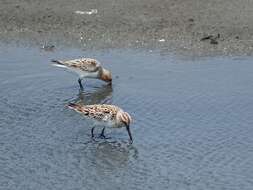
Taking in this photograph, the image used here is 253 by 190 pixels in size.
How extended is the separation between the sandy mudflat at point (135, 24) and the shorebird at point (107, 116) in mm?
4802

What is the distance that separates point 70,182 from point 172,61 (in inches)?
253

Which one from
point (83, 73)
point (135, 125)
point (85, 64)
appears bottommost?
point (135, 125)

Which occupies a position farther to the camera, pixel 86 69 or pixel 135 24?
pixel 135 24

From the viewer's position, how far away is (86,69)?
16031 millimetres

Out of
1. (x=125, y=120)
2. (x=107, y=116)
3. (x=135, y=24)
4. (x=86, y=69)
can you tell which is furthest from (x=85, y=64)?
(x=135, y=24)

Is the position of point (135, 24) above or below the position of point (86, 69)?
above

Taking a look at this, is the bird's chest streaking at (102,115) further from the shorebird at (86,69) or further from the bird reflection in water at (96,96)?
the shorebird at (86,69)

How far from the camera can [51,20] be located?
20328 mm

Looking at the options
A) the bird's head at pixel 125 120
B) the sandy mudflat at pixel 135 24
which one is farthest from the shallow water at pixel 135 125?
the sandy mudflat at pixel 135 24

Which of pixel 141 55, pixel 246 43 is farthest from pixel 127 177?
pixel 246 43

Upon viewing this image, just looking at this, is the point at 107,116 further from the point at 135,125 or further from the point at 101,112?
the point at 135,125

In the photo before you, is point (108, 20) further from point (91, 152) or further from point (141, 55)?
point (91, 152)

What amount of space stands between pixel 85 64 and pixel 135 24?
3.81 meters

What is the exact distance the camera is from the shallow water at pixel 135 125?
37.5ft
